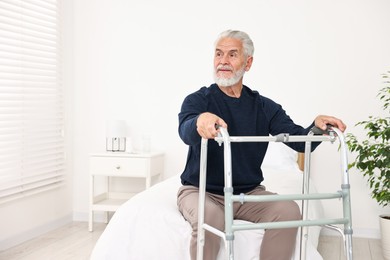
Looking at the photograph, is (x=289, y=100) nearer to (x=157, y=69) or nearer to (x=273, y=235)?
(x=157, y=69)

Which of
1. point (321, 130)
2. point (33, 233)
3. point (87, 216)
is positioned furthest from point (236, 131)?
point (87, 216)

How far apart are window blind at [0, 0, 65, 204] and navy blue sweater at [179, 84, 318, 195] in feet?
6.33

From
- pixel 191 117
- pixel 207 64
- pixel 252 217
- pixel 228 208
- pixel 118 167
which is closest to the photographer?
pixel 228 208

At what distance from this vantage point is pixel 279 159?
387cm

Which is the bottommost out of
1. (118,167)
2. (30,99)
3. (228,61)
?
(118,167)

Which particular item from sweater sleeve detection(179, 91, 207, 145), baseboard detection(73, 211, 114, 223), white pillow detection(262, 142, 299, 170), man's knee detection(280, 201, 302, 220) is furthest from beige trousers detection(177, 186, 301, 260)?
baseboard detection(73, 211, 114, 223)

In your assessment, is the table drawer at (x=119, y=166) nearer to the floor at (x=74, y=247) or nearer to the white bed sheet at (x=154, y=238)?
the floor at (x=74, y=247)

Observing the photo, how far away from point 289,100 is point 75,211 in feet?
7.29

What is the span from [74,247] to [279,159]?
169 cm

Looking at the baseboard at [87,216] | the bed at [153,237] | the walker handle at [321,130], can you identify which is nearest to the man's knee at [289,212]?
the bed at [153,237]

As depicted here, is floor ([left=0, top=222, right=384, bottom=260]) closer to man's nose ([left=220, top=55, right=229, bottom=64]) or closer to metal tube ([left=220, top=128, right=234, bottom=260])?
man's nose ([left=220, top=55, right=229, bottom=64])

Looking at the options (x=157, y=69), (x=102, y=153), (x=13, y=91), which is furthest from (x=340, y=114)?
(x=13, y=91)

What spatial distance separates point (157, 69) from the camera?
4484 millimetres

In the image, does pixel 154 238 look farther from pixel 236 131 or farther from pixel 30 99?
pixel 30 99
